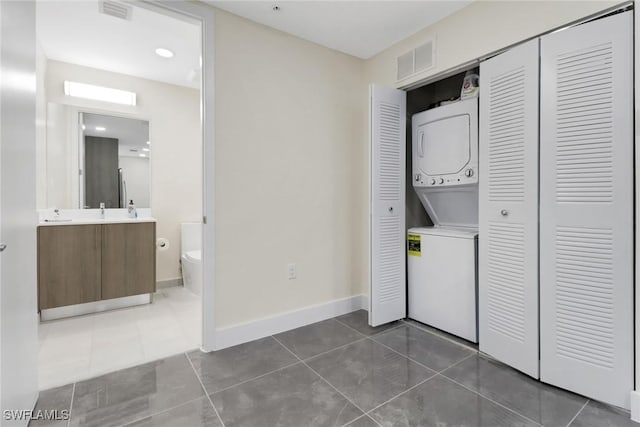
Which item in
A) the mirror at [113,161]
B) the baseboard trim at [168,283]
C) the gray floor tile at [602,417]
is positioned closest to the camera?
the gray floor tile at [602,417]

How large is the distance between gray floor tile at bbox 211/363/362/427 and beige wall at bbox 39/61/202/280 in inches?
103

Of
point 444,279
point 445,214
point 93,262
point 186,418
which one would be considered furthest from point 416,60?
point 93,262

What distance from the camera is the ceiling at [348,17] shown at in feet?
7.22

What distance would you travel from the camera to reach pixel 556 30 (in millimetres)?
1786

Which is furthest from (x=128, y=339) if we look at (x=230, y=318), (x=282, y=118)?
(x=282, y=118)

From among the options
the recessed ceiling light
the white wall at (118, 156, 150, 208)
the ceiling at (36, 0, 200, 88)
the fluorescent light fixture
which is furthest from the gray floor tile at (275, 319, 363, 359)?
the fluorescent light fixture

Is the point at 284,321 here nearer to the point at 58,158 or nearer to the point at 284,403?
the point at 284,403

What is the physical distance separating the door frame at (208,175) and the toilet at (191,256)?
130cm

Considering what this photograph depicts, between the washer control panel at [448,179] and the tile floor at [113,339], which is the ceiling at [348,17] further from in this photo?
the tile floor at [113,339]

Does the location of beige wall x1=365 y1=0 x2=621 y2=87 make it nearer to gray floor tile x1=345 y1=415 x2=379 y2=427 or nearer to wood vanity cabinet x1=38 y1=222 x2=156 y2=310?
gray floor tile x1=345 y1=415 x2=379 y2=427

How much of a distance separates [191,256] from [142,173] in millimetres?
1162

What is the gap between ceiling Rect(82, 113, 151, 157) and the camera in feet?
11.2

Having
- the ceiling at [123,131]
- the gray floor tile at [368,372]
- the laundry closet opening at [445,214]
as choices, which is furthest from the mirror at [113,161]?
the laundry closet opening at [445,214]

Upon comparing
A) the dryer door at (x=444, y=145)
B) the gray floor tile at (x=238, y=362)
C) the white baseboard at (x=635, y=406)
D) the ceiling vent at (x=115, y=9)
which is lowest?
the gray floor tile at (x=238, y=362)
